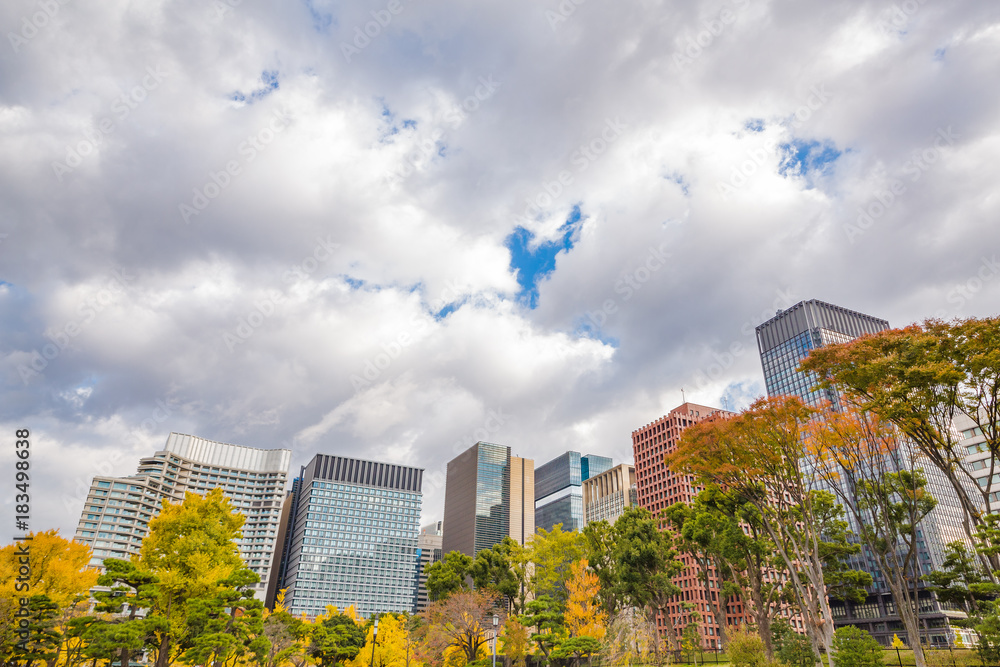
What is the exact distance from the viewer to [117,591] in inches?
1088

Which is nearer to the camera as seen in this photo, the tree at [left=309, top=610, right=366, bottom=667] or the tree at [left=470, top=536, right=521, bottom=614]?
the tree at [left=309, top=610, right=366, bottom=667]

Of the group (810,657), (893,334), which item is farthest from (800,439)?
(810,657)

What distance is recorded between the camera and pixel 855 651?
28859 mm

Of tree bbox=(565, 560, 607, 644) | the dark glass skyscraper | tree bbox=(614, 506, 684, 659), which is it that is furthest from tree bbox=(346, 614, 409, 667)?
the dark glass skyscraper

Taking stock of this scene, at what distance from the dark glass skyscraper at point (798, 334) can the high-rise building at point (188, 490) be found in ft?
459

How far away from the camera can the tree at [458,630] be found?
44219 millimetres

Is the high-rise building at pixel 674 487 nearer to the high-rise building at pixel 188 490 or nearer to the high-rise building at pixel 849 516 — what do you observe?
the high-rise building at pixel 849 516

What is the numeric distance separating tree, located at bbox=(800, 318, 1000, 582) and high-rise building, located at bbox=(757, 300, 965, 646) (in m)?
11.1

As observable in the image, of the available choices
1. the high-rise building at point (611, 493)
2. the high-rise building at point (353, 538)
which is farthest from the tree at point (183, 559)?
the high-rise building at point (353, 538)

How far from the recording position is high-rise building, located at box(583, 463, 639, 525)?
526 ft

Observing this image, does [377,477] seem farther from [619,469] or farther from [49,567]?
[49,567]

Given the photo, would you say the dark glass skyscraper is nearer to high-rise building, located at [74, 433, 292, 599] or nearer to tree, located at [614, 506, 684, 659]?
tree, located at [614, 506, 684, 659]

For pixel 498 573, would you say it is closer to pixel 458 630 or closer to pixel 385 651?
pixel 458 630

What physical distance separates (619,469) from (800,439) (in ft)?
459
